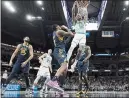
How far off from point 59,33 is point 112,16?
53.3 feet

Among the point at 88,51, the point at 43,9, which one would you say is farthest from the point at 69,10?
the point at 88,51

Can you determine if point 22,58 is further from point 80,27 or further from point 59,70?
point 80,27

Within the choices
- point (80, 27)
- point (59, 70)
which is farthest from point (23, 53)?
point (80, 27)

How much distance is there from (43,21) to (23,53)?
1500 cm

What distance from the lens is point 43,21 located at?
66.7 ft

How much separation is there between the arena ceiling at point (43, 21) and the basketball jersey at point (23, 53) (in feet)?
31.2

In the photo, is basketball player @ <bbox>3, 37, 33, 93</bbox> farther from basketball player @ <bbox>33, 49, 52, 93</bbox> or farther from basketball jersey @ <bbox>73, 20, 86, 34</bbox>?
basketball player @ <bbox>33, 49, 52, 93</bbox>

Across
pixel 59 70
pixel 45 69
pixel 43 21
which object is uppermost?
pixel 43 21

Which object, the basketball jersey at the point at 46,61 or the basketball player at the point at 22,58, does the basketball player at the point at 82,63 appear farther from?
the basketball jersey at the point at 46,61

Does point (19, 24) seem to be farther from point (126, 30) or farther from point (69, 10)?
point (126, 30)

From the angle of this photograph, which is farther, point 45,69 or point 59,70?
point 45,69

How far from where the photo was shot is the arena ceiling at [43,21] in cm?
1648

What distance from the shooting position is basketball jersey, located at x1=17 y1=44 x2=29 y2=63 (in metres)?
5.54

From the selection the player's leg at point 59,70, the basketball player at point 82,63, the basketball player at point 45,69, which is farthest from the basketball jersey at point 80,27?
the basketball player at point 45,69
